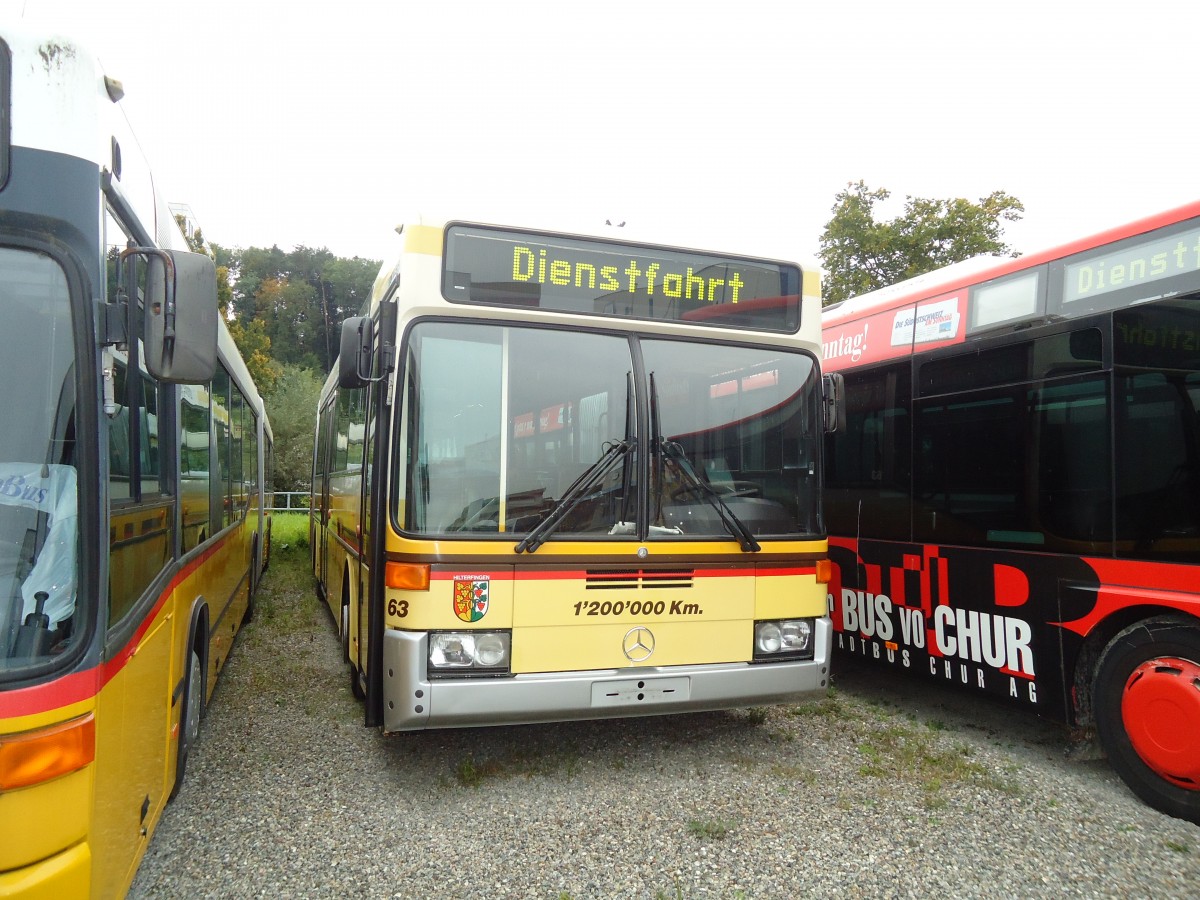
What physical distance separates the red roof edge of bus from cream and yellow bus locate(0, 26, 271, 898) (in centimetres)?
468

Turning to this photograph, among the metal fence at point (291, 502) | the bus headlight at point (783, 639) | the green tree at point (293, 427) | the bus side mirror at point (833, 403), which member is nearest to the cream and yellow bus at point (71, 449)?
the bus headlight at point (783, 639)

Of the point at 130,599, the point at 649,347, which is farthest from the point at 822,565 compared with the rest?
the point at 130,599

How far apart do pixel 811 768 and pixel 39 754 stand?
4.08 metres

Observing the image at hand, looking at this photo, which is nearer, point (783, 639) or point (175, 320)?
point (175, 320)

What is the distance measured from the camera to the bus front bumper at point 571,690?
4.13 m

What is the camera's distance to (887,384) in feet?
21.1

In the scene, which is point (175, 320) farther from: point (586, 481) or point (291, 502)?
point (291, 502)

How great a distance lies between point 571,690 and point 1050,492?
3001 mm

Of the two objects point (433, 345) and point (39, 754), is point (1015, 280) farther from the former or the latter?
point (39, 754)

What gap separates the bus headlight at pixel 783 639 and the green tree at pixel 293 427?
3337cm

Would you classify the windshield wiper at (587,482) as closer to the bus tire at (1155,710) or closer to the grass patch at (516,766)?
the grass patch at (516,766)

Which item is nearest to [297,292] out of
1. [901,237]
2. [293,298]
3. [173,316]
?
[293,298]

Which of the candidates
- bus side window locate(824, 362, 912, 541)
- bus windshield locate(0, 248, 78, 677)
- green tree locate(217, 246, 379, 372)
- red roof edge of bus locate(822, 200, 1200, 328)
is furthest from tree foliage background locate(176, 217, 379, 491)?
bus windshield locate(0, 248, 78, 677)

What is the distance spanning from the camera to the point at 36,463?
92.2 inches
